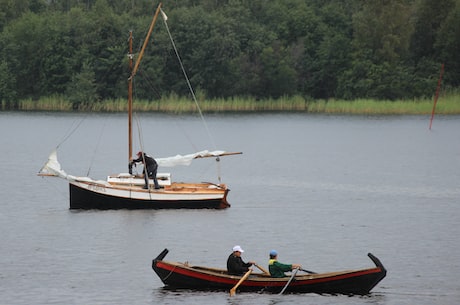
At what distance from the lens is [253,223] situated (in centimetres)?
6050

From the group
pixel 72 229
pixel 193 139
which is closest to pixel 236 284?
pixel 72 229

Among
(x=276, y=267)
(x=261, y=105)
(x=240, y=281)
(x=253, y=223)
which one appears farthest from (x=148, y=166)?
(x=261, y=105)

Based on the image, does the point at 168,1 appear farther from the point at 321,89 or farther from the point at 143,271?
the point at 143,271

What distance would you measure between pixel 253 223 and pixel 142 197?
6.20 m

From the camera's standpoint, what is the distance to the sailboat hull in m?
61.1

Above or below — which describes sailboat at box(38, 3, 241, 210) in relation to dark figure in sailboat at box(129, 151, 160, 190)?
below

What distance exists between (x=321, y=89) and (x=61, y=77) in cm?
3849

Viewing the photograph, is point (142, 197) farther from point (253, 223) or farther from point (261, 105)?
point (261, 105)

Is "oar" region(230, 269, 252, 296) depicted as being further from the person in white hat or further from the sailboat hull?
the sailboat hull

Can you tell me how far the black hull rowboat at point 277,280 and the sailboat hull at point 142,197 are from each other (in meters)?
18.7

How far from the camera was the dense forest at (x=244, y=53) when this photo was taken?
522ft

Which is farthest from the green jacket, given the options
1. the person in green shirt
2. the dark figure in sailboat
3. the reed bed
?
the reed bed

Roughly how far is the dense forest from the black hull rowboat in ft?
372

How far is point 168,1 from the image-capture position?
180 metres
